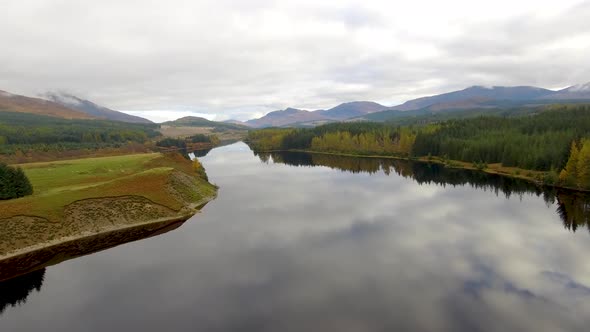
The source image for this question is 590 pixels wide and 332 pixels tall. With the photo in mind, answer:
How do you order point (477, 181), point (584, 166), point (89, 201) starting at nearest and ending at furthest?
point (89, 201) < point (584, 166) < point (477, 181)

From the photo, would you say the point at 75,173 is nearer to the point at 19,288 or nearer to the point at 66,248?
the point at 66,248

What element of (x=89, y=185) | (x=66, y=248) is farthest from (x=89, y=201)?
(x=66, y=248)

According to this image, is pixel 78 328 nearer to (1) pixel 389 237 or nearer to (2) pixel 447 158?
(1) pixel 389 237

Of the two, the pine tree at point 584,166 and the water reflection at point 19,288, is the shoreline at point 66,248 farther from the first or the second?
the pine tree at point 584,166

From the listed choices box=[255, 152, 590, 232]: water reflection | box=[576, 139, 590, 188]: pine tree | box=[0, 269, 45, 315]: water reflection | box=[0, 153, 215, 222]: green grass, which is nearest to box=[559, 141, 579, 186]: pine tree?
box=[576, 139, 590, 188]: pine tree

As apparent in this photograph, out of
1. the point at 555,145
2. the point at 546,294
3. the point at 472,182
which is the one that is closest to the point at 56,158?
the point at 472,182
